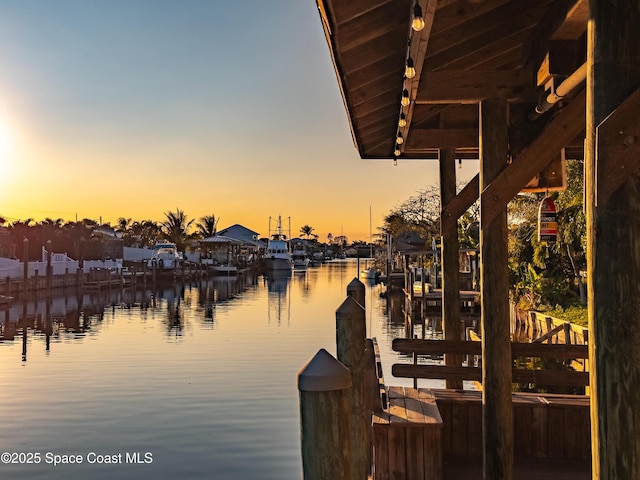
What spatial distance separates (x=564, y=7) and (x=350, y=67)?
165 centimetres

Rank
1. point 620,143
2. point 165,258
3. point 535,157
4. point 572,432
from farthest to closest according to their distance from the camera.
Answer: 1. point 165,258
2. point 572,432
3. point 535,157
4. point 620,143

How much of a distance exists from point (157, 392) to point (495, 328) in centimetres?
1290

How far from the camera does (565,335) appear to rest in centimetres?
1661

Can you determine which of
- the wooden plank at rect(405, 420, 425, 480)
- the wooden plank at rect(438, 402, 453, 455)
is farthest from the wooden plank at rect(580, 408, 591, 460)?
the wooden plank at rect(405, 420, 425, 480)

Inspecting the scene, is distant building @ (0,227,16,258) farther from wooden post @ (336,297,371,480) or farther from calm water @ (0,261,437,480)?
wooden post @ (336,297,371,480)

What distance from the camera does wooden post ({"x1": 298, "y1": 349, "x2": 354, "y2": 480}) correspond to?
2.11 metres

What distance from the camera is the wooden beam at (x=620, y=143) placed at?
7.69ft

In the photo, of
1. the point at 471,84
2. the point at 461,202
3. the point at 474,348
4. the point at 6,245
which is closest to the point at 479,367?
the point at 474,348

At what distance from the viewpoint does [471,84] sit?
17.0 ft

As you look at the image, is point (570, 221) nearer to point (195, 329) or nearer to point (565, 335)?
point (565, 335)

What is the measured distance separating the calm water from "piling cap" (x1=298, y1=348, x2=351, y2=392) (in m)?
9.32

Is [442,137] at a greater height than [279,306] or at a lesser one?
greater

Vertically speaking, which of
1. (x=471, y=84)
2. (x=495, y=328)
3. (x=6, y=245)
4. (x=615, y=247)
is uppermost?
(x=471, y=84)

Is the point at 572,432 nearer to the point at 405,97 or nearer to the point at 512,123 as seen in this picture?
the point at 512,123
